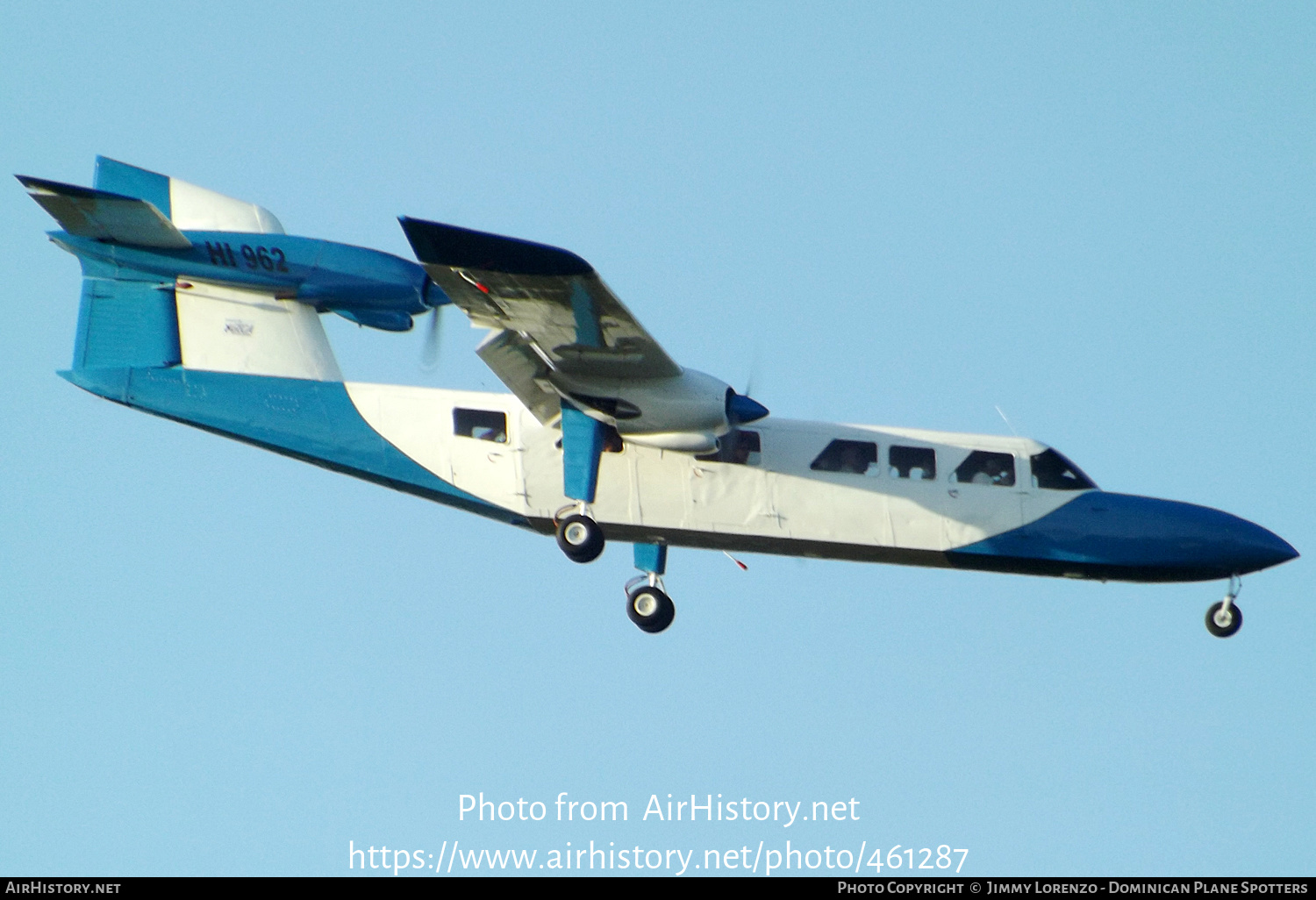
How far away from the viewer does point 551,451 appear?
21.2 meters

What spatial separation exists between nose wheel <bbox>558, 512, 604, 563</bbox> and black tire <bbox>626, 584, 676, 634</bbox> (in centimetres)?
170

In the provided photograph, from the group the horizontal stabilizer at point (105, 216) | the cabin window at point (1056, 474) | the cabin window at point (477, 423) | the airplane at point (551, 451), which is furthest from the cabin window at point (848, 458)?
the horizontal stabilizer at point (105, 216)

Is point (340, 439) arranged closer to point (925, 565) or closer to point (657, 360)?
point (657, 360)

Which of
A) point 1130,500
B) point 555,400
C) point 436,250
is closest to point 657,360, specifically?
point 555,400

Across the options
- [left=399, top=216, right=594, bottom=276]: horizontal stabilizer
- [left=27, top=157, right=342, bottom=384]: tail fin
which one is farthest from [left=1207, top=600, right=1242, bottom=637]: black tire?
[left=27, top=157, right=342, bottom=384]: tail fin

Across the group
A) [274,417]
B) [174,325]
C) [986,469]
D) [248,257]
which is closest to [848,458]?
[986,469]

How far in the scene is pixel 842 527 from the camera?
69.4ft

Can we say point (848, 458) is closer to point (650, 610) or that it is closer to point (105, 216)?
point (650, 610)

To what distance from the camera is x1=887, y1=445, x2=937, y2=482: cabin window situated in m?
21.3

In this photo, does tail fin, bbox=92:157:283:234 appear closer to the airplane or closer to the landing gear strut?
the airplane

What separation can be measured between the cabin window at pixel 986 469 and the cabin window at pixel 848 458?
1117 mm

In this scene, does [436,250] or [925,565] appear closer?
[436,250]

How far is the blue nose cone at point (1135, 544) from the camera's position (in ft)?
70.0

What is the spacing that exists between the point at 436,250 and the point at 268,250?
4.46 meters
